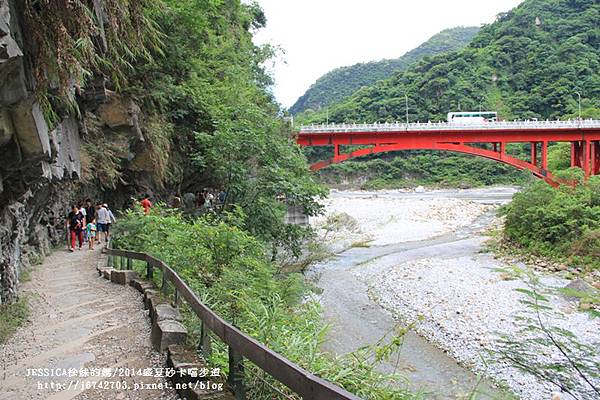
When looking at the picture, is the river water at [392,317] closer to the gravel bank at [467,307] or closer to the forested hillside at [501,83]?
the gravel bank at [467,307]

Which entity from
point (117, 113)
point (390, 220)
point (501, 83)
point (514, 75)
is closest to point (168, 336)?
point (117, 113)

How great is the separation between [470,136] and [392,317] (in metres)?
24.9

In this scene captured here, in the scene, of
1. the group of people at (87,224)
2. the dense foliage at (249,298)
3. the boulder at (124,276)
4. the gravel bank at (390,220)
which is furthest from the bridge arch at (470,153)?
the boulder at (124,276)

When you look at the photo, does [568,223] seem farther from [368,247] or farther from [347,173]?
[347,173]

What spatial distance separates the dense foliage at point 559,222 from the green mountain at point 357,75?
101 meters

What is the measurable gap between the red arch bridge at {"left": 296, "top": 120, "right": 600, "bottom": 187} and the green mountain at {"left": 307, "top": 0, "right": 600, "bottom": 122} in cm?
2880

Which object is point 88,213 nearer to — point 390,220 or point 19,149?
point 19,149

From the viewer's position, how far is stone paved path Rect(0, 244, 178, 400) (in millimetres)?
3730

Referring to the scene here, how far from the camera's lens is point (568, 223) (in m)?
17.2

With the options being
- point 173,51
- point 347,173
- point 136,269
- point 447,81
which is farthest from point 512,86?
point 136,269

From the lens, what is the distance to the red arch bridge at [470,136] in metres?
32.0

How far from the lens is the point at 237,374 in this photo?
3010 mm

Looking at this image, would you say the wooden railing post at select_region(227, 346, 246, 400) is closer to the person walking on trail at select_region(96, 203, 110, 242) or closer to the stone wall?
the stone wall

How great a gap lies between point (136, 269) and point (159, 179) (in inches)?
285
